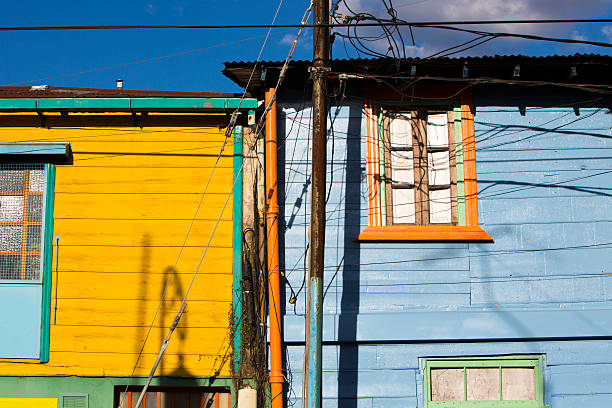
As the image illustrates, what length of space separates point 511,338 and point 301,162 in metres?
3.25

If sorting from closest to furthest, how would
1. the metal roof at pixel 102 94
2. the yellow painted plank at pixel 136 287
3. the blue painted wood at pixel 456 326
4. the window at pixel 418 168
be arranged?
the blue painted wood at pixel 456 326 < the yellow painted plank at pixel 136 287 < the window at pixel 418 168 < the metal roof at pixel 102 94

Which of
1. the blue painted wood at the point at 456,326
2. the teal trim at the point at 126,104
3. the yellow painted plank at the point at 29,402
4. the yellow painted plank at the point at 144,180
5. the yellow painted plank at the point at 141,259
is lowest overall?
the yellow painted plank at the point at 29,402

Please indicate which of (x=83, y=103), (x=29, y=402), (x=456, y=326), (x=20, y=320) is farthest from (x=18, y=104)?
(x=456, y=326)

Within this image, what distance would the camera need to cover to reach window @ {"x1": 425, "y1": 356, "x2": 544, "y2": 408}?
23.6ft

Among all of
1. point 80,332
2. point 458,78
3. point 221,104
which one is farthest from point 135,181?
point 458,78

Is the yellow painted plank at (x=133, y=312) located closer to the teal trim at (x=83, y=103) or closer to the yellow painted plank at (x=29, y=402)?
the yellow painted plank at (x=29, y=402)

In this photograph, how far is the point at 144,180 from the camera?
297 inches

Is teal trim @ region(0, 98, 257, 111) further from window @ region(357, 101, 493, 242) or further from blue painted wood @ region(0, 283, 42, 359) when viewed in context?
blue painted wood @ region(0, 283, 42, 359)

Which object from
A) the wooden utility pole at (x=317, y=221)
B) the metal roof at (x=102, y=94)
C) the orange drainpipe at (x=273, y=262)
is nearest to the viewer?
the wooden utility pole at (x=317, y=221)

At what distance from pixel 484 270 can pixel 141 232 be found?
418 centimetres

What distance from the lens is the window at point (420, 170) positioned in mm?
7449

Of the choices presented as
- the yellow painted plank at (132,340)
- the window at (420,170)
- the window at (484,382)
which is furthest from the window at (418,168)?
the yellow painted plank at (132,340)

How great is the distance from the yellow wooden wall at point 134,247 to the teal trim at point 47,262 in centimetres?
7

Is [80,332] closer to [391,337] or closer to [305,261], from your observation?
[305,261]
